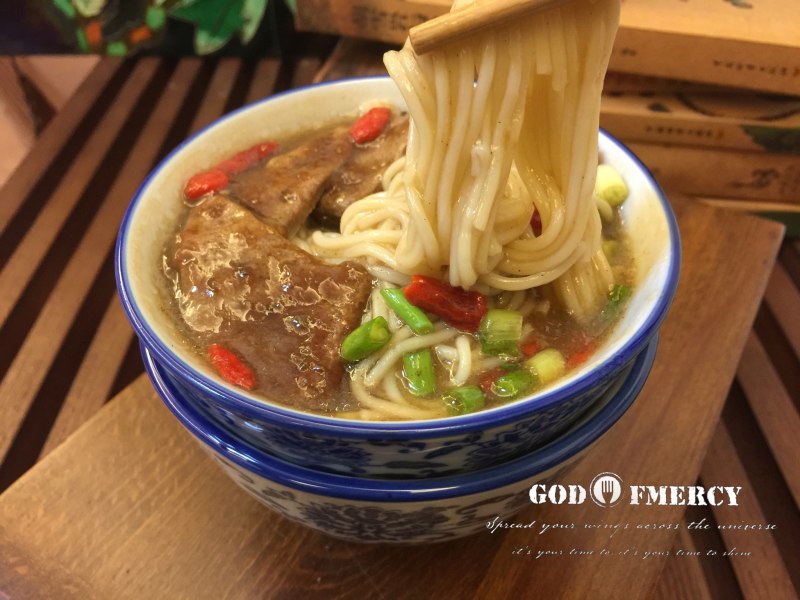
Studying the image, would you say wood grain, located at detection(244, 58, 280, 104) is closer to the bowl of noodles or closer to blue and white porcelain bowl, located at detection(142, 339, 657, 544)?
the bowl of noodles

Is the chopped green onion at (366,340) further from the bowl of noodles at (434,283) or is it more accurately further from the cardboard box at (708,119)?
the cardboard box at (708,119)

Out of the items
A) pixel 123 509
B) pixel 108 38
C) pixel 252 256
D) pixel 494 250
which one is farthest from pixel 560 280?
pixel 108 38

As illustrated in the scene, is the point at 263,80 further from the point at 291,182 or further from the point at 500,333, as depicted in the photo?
the point at 500,333

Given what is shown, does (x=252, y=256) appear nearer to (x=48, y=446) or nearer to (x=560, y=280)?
(x=560, y=280)

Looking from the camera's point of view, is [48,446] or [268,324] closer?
[268,324]

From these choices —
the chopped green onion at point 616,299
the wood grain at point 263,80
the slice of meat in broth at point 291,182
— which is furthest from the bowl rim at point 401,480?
the wood grain at point 263,80

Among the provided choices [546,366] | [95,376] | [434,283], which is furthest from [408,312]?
[95,376]

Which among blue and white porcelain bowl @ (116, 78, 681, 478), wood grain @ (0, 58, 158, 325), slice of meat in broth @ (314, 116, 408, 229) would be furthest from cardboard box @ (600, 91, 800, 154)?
wood grain @ (0, 58, 158, 325)
